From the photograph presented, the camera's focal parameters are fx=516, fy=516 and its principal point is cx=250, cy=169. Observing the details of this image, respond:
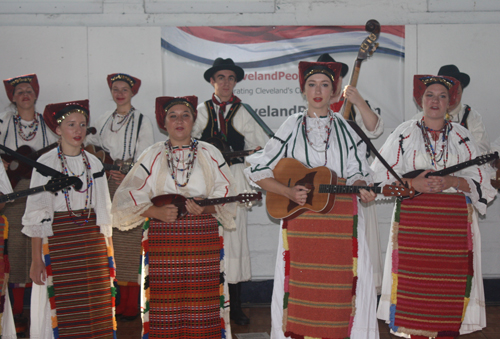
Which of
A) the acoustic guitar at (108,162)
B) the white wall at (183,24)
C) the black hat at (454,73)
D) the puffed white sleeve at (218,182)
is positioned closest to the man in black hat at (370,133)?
the white wall at (183,24)

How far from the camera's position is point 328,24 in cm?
566

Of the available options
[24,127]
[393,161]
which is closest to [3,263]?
[24,127]

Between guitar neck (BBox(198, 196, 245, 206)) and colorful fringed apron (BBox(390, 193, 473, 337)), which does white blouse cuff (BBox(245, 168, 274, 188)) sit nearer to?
guitar neck (BBox(198, 196, 245, 206))

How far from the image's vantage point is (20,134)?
5133 millimetres

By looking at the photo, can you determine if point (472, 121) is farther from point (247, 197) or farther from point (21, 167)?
point (21, 167)

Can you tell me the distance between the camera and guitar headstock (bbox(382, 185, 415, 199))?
3.46 m

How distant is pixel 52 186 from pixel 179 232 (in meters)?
0.89

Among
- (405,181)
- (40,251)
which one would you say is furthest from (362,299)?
(40,251)

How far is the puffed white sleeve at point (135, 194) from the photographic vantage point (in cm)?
354

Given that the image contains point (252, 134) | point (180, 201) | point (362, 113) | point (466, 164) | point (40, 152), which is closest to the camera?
point (180, 201)

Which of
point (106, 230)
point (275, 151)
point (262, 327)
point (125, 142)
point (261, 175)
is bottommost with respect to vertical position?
point (262, 327)

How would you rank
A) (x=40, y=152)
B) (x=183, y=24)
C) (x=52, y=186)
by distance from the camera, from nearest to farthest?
1. (x=52, y=186)
2. (x=40, y=152)
3. (x=183, y=24)

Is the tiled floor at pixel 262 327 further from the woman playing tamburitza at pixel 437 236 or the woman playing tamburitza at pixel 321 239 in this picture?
the woman playing tamburitza at pixel 321 239

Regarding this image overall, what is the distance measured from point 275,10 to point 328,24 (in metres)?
0.60
